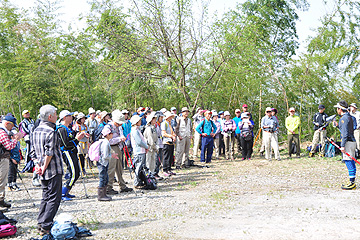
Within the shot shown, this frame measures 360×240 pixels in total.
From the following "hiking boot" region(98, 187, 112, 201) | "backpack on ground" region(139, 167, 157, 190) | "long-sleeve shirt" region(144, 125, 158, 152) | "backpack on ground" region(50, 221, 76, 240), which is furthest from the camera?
"long-sleeve shirt" region(144, 125, 158, 152)

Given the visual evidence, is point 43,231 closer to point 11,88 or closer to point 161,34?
point 161,34

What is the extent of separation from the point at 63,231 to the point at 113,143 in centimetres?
316

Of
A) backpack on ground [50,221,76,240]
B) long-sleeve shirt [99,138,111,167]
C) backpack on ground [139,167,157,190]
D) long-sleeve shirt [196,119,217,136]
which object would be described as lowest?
backpack on ground [50,221,76,240]

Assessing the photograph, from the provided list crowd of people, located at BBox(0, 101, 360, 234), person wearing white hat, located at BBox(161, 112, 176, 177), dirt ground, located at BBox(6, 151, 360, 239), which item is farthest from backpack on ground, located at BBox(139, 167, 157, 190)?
person wearing white hat, located at BBox(161, 112, 176, 177)

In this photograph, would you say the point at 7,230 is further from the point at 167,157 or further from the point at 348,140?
the point at 348,140

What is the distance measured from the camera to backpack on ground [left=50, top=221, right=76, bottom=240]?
438 cm

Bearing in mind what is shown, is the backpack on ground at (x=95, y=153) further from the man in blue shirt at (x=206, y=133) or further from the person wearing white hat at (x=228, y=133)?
the person wearing white hat at (x=228, y=133)

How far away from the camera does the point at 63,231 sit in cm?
441

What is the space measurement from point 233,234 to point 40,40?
1634 centimetres

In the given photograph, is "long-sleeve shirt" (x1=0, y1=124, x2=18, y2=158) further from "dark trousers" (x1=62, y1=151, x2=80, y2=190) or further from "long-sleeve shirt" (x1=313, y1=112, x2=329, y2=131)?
"long-sleeve shirt" (x1=313, y1=112, x2=329, y2=131)

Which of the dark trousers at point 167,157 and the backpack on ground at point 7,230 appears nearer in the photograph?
the backpack on ground at point 7,230

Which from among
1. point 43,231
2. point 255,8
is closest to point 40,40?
point 255,8

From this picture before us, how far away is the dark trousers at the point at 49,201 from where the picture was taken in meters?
4.77

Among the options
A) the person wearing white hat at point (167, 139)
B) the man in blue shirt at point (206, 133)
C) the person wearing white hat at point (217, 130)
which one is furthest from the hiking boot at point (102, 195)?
the person wearing white hat at point (217, 130)
